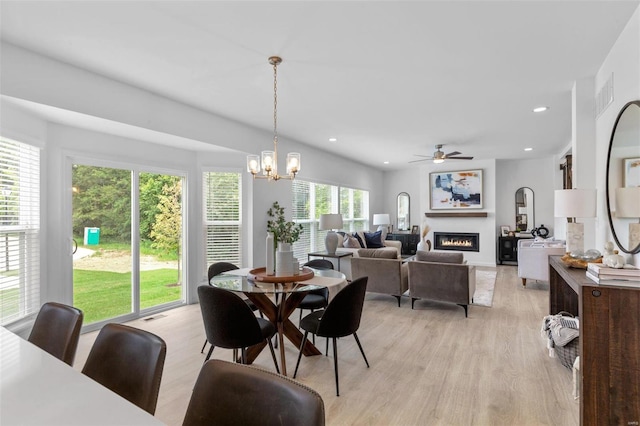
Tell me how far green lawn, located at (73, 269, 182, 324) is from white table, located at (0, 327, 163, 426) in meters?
3.04

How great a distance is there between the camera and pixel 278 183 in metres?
5.60

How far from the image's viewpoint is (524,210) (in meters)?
8.28

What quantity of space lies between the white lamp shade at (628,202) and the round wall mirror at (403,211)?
769 centimetres

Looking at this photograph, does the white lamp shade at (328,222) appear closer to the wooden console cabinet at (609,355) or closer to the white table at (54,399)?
the wooden console cabinet at (609,355)

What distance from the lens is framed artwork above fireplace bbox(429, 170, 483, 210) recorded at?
8.33 meters

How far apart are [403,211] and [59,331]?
31.1 ft

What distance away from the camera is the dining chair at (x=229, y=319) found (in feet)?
7.69

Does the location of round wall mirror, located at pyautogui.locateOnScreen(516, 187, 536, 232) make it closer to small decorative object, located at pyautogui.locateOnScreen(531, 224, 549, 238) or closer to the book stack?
small decorative object, located at pyautogui.locateOnScreen(531, 224, 549, 238)

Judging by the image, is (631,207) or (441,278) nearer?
(631,207)

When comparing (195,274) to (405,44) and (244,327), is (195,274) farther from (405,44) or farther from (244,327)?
(405,44)

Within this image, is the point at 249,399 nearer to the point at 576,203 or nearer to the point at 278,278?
the point at 278,278

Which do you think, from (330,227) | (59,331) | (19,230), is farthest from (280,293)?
(330,227)

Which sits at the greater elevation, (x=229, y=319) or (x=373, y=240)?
(x=373, y=240)

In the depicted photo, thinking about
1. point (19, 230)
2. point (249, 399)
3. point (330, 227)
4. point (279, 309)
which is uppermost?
point (19, 230)
